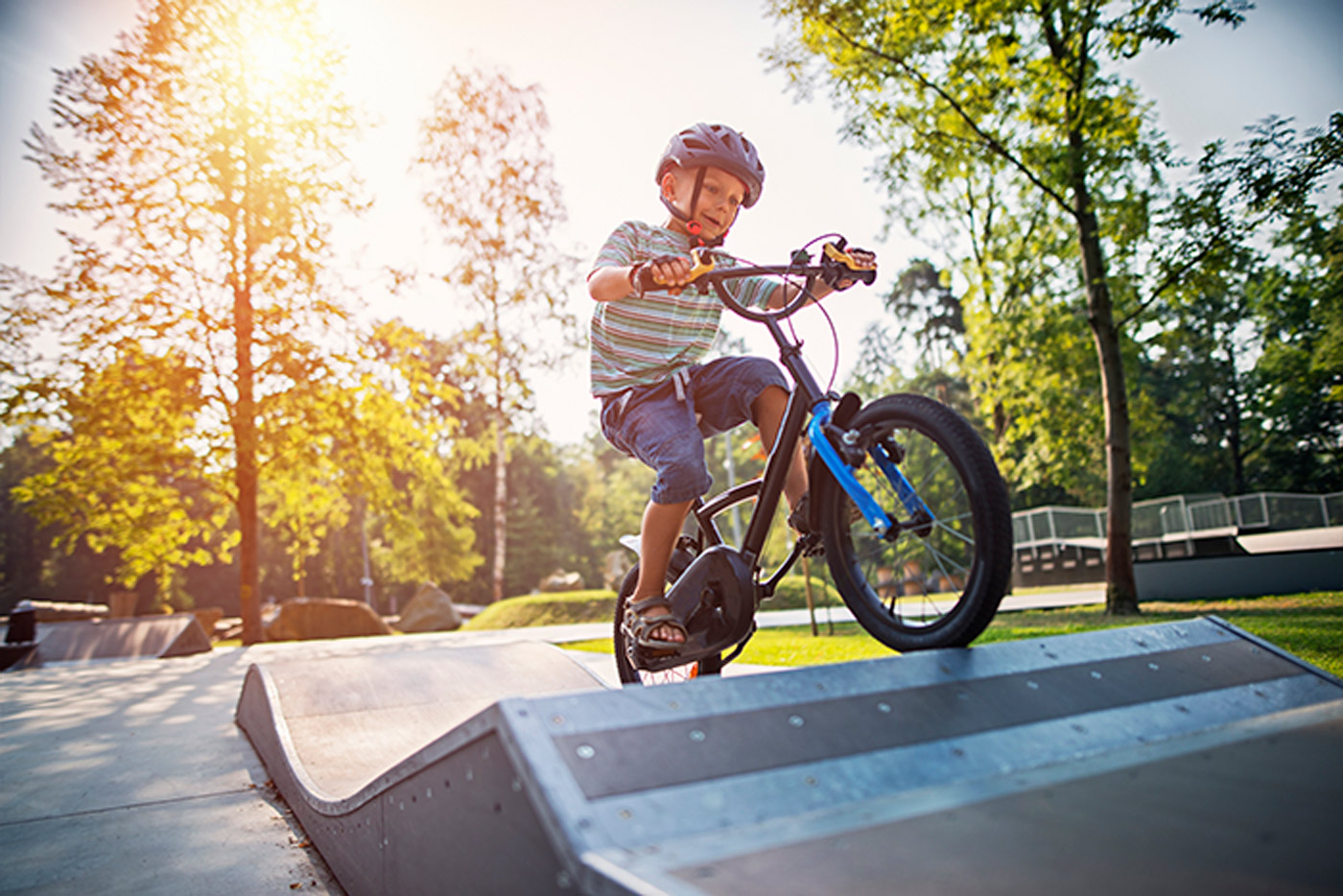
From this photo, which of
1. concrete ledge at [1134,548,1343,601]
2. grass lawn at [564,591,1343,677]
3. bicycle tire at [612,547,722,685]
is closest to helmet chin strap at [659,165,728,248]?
bicycle tire at [612,547,722,685]

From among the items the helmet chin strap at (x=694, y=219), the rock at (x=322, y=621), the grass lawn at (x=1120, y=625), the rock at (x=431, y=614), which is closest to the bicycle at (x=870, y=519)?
the helmet chin strap at (x=694, y=219)

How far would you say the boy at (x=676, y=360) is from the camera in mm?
2879

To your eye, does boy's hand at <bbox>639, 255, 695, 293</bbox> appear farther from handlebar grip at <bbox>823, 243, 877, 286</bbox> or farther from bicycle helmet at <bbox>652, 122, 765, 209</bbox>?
bicycle helmet at <bbox>652, 122, 765, 209</bbox>

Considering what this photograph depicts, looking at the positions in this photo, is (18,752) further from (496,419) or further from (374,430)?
(496,419)

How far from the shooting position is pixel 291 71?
516 inches

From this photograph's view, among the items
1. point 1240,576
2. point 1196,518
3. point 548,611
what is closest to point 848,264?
point 1240,576

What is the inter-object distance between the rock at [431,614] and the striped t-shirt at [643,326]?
1924 cm

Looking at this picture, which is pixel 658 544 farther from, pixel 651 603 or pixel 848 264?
pixel 848 264

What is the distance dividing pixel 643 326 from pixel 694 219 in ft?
1.49

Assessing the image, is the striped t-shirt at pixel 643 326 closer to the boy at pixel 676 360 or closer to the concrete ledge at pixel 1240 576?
the boy at pixel 676 360

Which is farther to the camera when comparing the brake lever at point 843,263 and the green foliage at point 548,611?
the green foliage at point 548,611

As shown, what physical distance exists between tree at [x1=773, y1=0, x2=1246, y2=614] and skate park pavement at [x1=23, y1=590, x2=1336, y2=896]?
21.5ft

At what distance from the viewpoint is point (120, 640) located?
1170cm

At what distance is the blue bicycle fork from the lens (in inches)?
93.3
